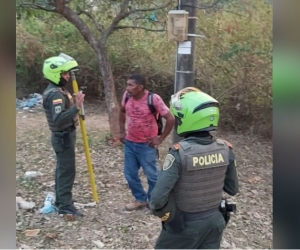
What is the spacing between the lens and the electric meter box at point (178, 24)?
2.87 m

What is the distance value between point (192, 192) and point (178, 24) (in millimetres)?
1169

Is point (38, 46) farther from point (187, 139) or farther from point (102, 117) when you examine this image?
point (187, 139)

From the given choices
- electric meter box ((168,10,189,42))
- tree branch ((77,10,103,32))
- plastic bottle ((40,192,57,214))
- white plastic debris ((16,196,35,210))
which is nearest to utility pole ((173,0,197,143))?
electric meter box ((168,10,189,42))

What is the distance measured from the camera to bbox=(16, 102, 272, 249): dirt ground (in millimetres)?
2982

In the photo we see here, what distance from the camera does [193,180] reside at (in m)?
2.14

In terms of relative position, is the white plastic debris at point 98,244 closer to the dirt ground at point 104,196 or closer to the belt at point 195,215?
the dirt ground at point 104,196

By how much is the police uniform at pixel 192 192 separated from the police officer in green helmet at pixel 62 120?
105 cm

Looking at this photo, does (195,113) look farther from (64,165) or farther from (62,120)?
(64,165)

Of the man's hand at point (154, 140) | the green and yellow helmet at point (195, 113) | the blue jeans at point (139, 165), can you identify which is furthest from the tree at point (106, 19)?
the green and yellow helmet at point (195, 113)

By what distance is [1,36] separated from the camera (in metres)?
2.28

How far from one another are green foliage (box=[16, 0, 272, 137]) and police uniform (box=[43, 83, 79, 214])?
0.70m

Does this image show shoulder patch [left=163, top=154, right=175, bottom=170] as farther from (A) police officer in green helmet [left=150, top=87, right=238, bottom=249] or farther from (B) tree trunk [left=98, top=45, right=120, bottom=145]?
(B) tree trunk [left=98, top=45, right=120, bottom=145]

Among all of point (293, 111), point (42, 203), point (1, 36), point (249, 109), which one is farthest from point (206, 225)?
point (249, 109)

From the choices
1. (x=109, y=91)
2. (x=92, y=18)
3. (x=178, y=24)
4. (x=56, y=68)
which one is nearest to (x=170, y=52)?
(x=109, y=91)
